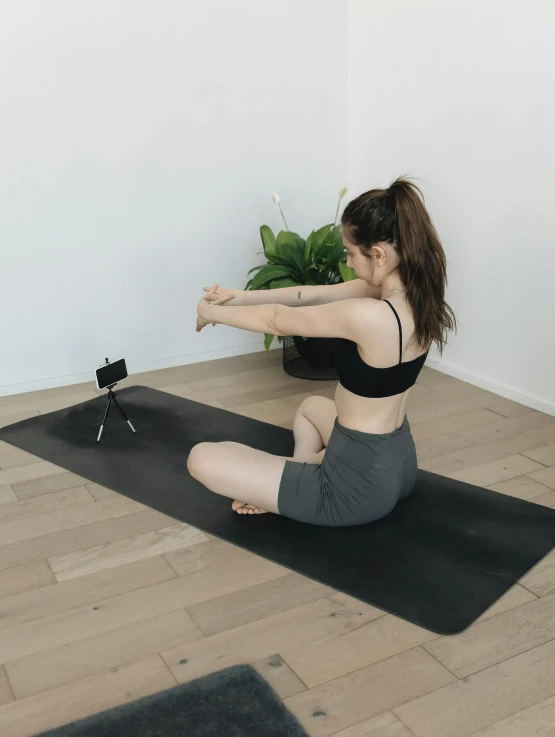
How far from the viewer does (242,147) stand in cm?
346

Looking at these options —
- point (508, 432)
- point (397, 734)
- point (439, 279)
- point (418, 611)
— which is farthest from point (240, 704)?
point (508, 432)

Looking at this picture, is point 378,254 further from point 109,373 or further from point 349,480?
point 109,373

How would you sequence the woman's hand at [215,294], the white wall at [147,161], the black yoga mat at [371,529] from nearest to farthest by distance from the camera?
the black yoga mat at [371,529]
the woman's hand at [215,294]
the white wall at [147,161]

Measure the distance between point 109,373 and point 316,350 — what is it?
1.02 m

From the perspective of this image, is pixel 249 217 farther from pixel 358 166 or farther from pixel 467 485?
pixel 467 485

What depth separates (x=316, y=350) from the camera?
3.30 meters

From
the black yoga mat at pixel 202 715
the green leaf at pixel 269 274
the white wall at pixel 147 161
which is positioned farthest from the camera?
the green leaf at pixel 269 274

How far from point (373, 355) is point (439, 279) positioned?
0.24 m

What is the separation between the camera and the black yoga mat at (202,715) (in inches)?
53.8

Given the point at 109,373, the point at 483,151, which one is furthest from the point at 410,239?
the point at 483,151

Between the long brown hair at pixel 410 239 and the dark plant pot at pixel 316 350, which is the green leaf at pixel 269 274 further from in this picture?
the long brown hair at pixel 410 239

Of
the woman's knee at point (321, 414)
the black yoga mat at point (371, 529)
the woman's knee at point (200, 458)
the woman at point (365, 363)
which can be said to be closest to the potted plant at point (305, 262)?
the black yoga mat at point (371, 529)

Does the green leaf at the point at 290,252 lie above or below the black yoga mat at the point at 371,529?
above

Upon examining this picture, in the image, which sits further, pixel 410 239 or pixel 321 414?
pixel 321 414
